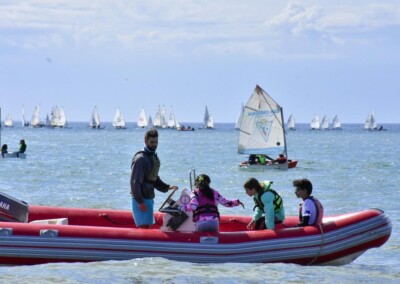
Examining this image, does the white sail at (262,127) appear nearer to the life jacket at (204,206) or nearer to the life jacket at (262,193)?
the life jacket at (262,193)

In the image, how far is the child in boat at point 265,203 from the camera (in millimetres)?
13500

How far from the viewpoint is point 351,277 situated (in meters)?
13.6

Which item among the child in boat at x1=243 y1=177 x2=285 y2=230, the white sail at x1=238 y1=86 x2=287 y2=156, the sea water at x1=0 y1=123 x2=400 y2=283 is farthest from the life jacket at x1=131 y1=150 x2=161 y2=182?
the white sail at x1=238 y1=86 x2=287 y2=156

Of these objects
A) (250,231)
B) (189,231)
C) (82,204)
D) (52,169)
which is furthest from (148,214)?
(52,169)

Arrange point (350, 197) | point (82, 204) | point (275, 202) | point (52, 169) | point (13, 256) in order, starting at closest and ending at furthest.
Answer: point (13, 256) → point (275, 202) → point (82, 204) → point (350, 197) → point (52, 169)

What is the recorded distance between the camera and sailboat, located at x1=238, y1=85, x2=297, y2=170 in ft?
152

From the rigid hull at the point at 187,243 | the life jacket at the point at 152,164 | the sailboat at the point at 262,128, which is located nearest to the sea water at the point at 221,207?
the rigid hull at the point at 187,243

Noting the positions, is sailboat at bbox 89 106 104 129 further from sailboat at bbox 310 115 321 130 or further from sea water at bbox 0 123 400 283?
sea water at bbox 0 123 400 283

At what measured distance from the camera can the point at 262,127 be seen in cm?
4669

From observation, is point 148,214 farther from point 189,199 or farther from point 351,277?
point 351,277

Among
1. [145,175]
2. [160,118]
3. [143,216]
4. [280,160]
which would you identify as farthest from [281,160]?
[160,118]

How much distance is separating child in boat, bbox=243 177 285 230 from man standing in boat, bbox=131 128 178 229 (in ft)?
3.99

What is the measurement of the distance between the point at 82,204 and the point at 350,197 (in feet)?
29.1

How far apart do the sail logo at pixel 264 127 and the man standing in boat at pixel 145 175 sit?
33341 mm
